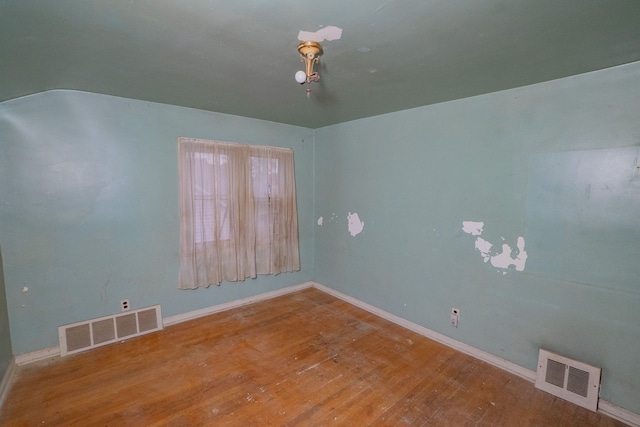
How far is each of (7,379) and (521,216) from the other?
4253 millimetres

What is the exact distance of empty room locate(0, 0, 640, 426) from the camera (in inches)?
60.5

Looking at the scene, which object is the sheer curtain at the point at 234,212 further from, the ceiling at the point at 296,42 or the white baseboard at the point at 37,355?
the white baseboard at the point at 37,355

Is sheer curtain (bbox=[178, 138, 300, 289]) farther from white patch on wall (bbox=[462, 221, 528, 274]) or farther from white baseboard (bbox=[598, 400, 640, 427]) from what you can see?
white baseboard (bbox=[598, 400, 640, 427])

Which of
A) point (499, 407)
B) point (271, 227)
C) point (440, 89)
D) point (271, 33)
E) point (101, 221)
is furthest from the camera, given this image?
point (271, 227)

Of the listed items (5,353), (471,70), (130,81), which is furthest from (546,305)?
(5,353)

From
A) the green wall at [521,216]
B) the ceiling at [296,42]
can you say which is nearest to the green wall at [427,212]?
the green wall at [521,216]

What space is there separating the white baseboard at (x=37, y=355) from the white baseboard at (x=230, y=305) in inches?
34.7

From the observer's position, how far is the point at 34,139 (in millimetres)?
2355

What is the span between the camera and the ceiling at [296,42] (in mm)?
1256

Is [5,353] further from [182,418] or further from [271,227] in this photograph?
[271,227]

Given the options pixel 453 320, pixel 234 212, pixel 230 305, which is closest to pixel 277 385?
pixel 230 305

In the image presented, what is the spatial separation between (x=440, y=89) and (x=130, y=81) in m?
2.56

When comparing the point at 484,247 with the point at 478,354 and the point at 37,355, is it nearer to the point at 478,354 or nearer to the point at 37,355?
the point at 478,354

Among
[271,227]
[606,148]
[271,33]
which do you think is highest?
[271,33]
